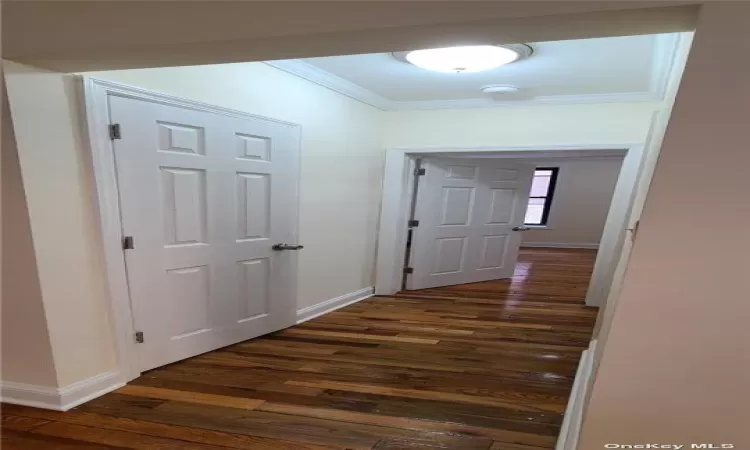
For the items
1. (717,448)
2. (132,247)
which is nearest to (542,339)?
(717,448)

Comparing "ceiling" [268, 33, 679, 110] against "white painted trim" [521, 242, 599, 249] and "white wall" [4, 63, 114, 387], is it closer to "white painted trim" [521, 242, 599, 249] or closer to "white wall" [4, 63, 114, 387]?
"white wall" [4, 63, 114, 387]

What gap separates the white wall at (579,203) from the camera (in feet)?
27.1

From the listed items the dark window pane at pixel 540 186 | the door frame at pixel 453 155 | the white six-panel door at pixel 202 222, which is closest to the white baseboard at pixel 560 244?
the dark window pane at pixel 540 186

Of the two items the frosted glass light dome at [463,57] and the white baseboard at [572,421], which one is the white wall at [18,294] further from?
the white baseboard at [572,421]

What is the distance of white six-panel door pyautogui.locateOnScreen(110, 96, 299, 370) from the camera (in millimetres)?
2178

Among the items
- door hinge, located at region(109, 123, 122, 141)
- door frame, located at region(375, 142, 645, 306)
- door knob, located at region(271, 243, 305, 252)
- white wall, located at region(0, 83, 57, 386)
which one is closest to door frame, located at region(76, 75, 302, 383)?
door hinge, located at region(109, 123, 122, 141)

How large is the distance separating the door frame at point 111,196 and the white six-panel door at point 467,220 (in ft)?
9.37

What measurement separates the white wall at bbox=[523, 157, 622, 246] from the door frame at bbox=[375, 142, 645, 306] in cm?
→ 458

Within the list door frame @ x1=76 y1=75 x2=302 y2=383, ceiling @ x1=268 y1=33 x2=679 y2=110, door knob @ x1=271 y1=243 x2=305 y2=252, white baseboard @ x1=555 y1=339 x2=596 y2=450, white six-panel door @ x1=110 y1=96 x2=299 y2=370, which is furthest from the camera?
door knob @ x1=271 y1=243 x2=305 y2=252

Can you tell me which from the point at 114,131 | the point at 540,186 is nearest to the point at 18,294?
the point at 114,131

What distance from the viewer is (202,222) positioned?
2482 mm

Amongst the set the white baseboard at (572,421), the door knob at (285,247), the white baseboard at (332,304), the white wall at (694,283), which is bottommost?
the white baseboard at (332,304)

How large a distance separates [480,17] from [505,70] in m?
2.04

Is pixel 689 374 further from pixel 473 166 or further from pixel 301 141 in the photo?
pixel 473 166
